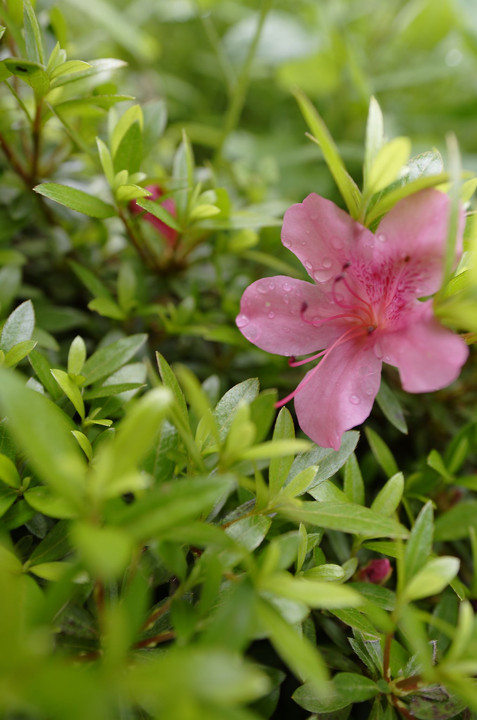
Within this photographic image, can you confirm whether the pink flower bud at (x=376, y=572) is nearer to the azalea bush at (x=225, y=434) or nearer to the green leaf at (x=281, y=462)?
the azalea bush at (x=225, y=434)

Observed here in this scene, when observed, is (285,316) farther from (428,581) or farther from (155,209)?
(428,581)

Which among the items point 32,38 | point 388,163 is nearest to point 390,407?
point 388,163

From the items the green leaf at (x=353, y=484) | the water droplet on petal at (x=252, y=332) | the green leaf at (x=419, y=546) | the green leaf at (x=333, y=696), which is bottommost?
the green leaf at (x=333, y=696)

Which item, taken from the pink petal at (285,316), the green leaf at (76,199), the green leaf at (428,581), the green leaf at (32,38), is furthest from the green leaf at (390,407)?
the green leaf at (32,38)

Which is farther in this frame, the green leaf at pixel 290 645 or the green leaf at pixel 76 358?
the green leaf at pixel 76 358

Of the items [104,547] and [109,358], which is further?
[109,358]

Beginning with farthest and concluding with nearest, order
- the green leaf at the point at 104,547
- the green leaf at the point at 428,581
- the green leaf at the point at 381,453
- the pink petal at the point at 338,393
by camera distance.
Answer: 1. the green leaf at the point at 381,453
2. the pink petal at the point at 338,393
3. the green leaf at the point at 428,581
4. the green leaf at the point at 104,547

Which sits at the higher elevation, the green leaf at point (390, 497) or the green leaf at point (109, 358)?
the green leaf at point (109, 358)
